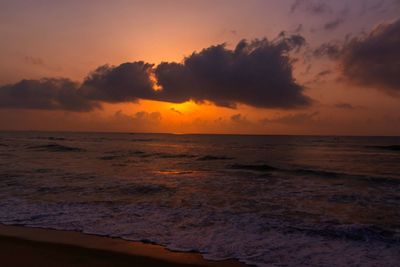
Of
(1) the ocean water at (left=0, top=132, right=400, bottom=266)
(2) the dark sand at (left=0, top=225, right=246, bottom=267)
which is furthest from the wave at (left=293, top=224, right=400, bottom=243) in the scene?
(2) the dark sand at (left=0, top=225, right=246, bottom=267)

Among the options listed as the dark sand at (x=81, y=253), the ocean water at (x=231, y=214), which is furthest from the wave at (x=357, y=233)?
the dark sand at (x=81, y=253)

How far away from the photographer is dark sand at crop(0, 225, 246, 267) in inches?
281

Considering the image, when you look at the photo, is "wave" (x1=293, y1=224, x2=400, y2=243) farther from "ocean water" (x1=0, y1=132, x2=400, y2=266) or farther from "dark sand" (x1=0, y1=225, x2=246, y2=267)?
"dark sand" (x1=0, y1=225, x2=246, y2=267)

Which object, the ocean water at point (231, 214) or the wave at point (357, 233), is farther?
the wave at point (357, 233)

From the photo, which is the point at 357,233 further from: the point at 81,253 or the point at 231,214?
the point at 81,253

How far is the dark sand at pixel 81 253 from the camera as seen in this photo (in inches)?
281

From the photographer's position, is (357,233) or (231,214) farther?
(231,214)

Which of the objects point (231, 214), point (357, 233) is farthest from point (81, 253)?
point (357, 233)

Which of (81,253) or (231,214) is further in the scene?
(231,214)

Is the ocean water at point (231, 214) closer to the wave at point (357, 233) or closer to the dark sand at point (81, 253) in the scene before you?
the wave at point (357, 233)

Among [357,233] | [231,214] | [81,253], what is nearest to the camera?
[81,253]

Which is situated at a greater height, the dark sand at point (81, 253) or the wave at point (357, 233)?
the wave at point (357, 233)

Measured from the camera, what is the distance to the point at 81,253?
768cm

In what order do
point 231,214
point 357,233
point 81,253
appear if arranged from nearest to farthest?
1. point 81,253
2. point 357,233
3. point 231,214
